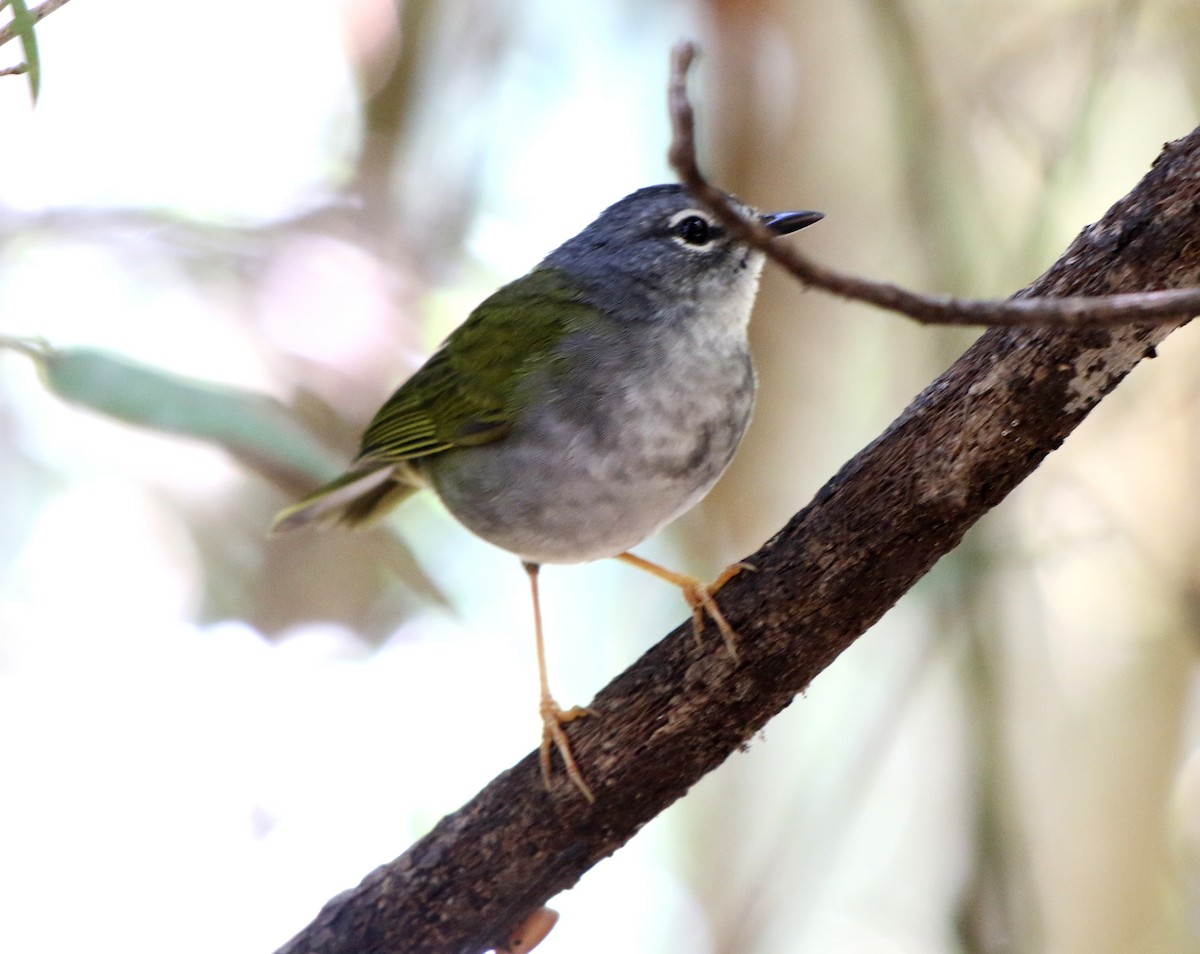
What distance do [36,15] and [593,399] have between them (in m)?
1.78

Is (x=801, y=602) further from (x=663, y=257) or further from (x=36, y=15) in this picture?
(x=36, y=15)

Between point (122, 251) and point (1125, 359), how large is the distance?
192 inches

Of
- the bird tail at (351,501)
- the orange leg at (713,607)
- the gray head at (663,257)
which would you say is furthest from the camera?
the bird tail at (351,501)

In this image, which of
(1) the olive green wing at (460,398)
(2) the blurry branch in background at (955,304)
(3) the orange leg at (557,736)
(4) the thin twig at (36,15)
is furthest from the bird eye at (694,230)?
(2) the blurry branch in background at (955,304)

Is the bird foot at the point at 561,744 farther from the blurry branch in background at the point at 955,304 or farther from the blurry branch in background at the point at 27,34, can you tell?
the blurry branch in background at the point at 27,34

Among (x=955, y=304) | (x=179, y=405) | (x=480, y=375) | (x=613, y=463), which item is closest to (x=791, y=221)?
(x=613, y=463)

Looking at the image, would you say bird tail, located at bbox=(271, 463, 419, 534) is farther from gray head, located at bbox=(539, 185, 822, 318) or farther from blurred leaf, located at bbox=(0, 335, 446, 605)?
gray head, located at bbox=(539, 185, 822, 318)

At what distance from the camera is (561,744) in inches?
125

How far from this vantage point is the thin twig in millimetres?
2400

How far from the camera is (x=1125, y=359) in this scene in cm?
252

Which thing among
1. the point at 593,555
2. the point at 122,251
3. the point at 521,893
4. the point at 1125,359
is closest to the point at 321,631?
the point at 122,251

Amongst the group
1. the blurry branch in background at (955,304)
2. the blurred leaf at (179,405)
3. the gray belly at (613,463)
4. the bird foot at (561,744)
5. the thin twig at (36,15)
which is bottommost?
the blurry branch in background at (955,304)

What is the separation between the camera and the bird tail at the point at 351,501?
4492 mm

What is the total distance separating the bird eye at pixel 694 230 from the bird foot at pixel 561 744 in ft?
5.26
